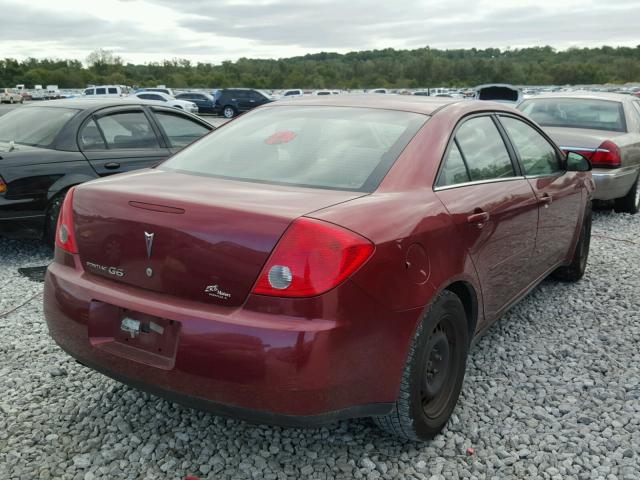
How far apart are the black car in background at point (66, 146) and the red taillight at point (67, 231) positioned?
9.88 ft

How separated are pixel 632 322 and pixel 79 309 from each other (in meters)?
3.73

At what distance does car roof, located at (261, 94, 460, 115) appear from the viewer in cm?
314

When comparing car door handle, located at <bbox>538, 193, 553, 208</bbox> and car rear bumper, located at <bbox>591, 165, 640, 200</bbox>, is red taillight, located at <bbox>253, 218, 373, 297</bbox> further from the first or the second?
car rear bumper, located at <bbox>591, 165, 640, 200</bbox>

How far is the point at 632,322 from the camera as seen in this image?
4.30 metres

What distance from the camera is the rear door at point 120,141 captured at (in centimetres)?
584

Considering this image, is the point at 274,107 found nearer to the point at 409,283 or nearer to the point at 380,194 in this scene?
the point at 380,194

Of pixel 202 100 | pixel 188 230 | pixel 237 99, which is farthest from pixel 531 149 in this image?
pixel 202 100

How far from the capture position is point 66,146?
18.5 ft

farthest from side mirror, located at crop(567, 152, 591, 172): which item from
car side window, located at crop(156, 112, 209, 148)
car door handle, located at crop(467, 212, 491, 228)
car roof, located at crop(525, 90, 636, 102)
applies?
car roof, located at crop(525, 90, 636, 102)

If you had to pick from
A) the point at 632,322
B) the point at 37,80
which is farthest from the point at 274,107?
the point at 37,80

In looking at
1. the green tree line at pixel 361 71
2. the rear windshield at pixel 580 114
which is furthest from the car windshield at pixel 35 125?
the green tree line at pixel 361 71

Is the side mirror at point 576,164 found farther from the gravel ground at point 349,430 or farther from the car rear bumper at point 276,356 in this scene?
the car rear bumper at point 276,356

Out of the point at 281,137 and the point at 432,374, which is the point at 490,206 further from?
the point at 281,137

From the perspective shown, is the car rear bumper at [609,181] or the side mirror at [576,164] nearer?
the side mirror at [576,164]
